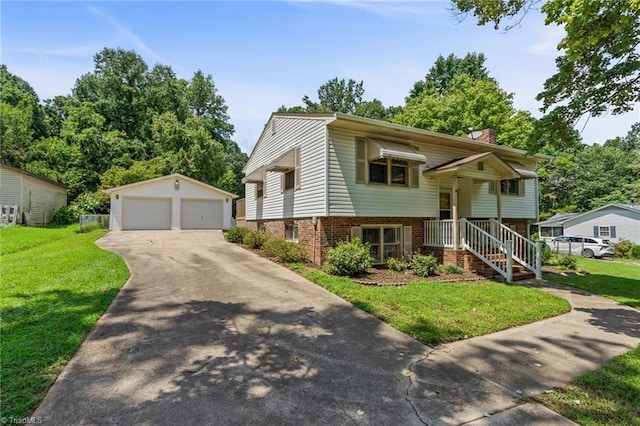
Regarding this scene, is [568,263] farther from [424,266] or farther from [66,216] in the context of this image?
[66,216]

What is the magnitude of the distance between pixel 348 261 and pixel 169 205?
17096mm

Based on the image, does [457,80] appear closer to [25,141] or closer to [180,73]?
[180,73]

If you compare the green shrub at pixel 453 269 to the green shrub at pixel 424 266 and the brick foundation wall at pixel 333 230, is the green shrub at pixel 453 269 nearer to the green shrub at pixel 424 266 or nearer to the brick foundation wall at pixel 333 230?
the green shrub at pixel 424 266

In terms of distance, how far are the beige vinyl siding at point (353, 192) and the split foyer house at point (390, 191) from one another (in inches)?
1.3

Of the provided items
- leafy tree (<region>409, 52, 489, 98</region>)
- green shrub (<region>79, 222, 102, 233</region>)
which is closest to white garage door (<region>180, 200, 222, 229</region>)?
green shrub (<region>79, 222, 102, 233</region>)

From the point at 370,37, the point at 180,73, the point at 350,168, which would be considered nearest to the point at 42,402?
the point at 350,168

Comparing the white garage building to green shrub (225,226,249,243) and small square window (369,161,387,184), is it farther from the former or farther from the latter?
small square window (369,161,387,184)

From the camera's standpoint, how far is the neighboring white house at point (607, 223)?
85.9ft

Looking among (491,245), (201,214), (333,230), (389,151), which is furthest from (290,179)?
(201,214)

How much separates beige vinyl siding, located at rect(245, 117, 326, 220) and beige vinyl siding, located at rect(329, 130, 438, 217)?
0.33 meters

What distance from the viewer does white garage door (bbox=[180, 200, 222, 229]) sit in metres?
22.6

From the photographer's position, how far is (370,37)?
32.7 feet

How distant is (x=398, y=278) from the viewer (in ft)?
31.7

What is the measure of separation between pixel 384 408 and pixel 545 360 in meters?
2.85
